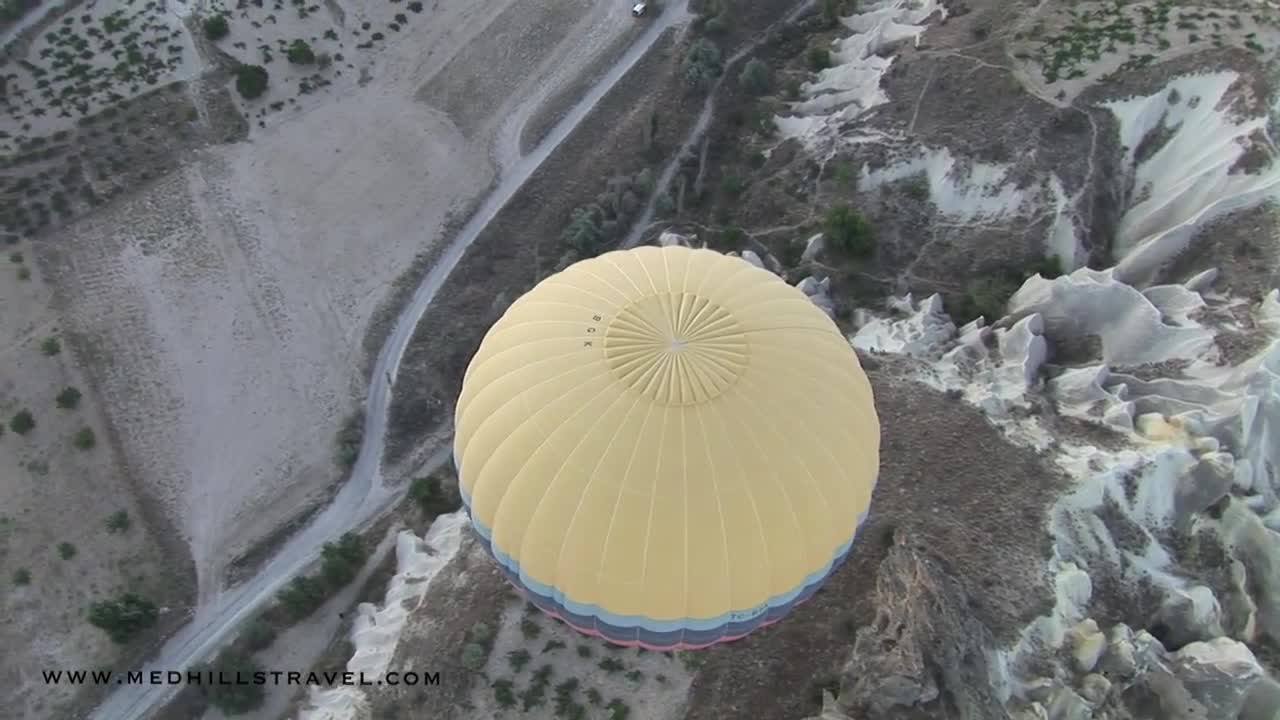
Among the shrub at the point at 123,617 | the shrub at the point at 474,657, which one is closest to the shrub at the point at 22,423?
the shrub at the point at 123,617

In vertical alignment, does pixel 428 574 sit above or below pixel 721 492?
below

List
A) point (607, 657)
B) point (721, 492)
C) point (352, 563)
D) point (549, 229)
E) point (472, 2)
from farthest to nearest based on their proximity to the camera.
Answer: point (472, 2) → point (549, 229) → point (352, 563) → point (607, 657) → point (721, 492)

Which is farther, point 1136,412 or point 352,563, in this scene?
point 352,563

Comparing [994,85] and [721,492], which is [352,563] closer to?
[721,492]

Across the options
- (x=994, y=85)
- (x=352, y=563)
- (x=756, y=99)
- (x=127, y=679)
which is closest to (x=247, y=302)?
(x=352, y=563)

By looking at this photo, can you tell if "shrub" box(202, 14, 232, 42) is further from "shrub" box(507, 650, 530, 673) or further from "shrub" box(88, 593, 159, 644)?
"shrub" box(507, 650, 530, 673)

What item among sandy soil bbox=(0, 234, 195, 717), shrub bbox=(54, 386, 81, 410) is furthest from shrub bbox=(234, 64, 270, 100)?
shrub bbox=(54, 386, 81, 410)
